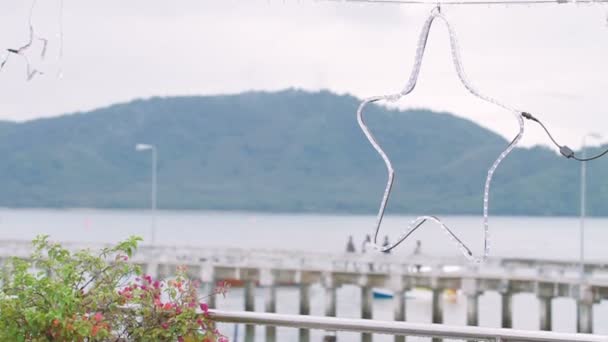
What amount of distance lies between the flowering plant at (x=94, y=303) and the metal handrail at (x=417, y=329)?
17 centimetres

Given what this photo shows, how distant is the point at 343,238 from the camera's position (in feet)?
344

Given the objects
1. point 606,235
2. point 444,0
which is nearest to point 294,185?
point 606,235

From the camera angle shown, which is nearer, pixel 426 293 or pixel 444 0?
pixel 444 0

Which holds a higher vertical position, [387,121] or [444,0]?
[387,121]

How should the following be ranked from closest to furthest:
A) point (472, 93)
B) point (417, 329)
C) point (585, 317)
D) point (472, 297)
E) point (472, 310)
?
1. point (417, 329)
2. point (472, 93)
3. point (585, 317)
4. point (472, 310)
5. point (472, 297)

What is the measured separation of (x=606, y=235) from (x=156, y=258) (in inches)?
4491

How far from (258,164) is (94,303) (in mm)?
105113

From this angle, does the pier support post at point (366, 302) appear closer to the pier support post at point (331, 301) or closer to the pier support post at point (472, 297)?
the pier support post at point (331, 301)

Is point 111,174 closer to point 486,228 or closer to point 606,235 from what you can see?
point 606,235

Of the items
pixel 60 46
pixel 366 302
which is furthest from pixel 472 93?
pixel 366 302

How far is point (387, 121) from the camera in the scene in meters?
79.1

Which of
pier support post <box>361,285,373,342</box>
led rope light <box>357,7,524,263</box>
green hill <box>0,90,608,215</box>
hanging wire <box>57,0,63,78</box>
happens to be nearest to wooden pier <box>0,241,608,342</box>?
pier support post <box>361,285,373,342</box>

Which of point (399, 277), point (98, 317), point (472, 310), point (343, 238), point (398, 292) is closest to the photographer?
point (98, 317)

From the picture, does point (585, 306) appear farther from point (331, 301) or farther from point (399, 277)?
point (331, 301)
